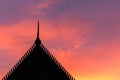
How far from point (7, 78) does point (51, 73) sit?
16.4 feet

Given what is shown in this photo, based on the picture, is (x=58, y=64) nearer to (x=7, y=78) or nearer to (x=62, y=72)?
(x=62, y=72)

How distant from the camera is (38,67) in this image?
57.5m

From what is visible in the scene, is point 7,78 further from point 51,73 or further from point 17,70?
point 51,73

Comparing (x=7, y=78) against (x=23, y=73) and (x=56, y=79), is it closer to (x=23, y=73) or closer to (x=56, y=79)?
(x=23, y=73)

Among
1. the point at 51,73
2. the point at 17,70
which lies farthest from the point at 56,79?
the point at 17,70

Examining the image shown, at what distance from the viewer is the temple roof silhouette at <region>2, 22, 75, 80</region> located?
187ft

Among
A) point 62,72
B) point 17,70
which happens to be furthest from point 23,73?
point 62,72

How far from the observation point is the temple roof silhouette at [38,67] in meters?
57.0

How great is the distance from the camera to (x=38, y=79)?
56875mm

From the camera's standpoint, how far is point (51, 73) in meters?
57.4

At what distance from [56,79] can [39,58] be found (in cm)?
311

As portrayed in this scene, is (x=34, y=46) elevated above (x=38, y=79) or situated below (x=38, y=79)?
above

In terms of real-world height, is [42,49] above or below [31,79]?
above

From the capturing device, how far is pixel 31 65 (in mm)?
57500
